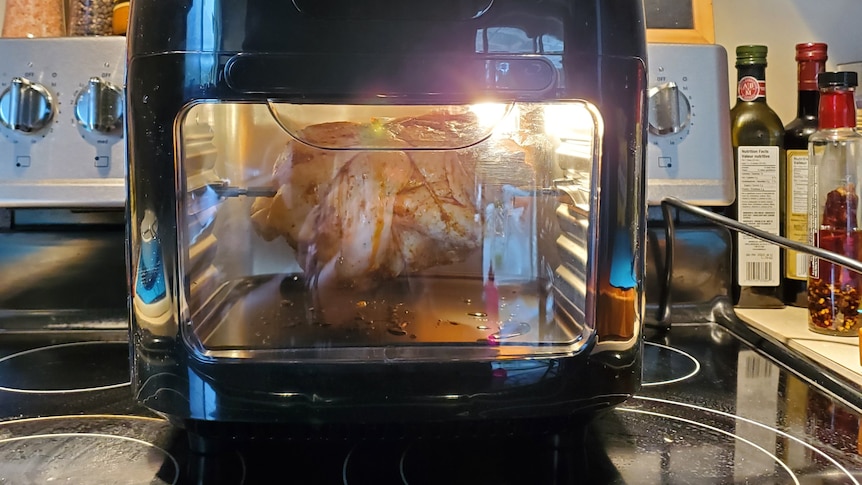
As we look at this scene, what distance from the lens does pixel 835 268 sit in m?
0.78

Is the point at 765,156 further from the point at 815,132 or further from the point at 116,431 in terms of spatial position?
the point at 116,431

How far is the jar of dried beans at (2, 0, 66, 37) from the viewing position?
2.65 ft

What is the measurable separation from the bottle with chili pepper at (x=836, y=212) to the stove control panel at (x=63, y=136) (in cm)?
75

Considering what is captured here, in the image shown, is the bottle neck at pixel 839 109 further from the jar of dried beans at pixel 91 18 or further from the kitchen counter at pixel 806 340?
the jar of dried beans at pixel 91 18

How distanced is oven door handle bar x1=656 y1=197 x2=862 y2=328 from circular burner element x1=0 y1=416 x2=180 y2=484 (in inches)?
21.8

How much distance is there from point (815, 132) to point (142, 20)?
0.72 metres

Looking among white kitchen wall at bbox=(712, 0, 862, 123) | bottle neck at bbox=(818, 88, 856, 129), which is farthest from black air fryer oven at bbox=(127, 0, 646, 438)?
white kitchen wall at bbox=(712, 0, 862, 123)

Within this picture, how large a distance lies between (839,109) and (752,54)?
0.13 m

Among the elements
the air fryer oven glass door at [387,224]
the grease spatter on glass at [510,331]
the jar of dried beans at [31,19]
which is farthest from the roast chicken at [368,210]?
the jar of dried beans at [31,19]

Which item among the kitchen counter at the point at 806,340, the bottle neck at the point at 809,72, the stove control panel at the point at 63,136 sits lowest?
the kitchen counter at the point at 806,340

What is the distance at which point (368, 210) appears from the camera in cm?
63

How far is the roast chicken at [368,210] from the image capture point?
2.01ft

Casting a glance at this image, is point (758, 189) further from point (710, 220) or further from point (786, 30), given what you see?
point (786, 30)

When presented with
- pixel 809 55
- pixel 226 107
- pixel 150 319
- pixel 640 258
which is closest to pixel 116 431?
pixel 150 319
